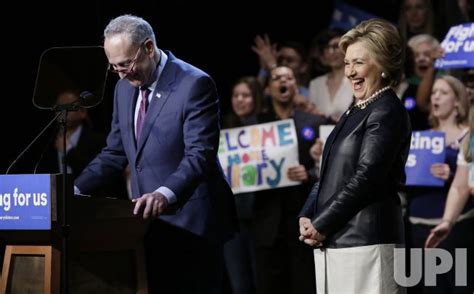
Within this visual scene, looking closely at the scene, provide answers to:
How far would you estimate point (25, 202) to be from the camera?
3234 mm

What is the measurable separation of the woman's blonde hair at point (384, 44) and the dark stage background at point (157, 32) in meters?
3.70

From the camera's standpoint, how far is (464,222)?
543 centimetres

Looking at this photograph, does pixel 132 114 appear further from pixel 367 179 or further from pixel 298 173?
pixel 298 173

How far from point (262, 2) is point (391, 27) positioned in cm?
430

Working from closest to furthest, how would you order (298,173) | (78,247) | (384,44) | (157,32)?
(384,44) → (78,247) → (298,173) → (157,32)

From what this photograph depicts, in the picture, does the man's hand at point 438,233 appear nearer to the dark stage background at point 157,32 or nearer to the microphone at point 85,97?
the dark stage background at point 157,32

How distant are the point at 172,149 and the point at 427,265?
128 centimetres

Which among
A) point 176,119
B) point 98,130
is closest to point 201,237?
point 176,119

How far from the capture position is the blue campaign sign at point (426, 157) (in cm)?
548

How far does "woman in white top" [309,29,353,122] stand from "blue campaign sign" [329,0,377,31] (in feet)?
1.49

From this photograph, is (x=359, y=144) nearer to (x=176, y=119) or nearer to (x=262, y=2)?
(x=176, y=119)

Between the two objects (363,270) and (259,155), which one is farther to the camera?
(259,155)

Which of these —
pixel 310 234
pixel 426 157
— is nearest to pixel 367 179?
pixel 310 234

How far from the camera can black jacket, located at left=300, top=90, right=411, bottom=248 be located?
10.4ft
